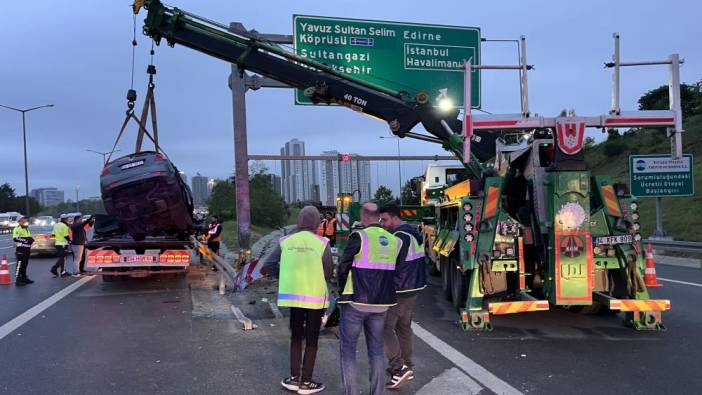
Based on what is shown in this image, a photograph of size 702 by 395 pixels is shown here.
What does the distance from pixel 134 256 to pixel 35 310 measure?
262 centimetres

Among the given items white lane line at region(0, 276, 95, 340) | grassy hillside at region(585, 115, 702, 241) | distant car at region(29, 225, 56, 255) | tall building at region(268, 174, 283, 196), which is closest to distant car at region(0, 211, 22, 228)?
tall building at region(268, 174, 283, 196)

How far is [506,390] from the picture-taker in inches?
188

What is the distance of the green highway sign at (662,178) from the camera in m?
16.7

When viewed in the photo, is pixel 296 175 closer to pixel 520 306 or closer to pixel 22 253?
pixel 22 253

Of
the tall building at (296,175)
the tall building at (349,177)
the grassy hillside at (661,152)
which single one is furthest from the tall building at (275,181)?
the grassy hillside at (661,152)

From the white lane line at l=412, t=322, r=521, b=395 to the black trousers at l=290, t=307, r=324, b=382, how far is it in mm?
1618

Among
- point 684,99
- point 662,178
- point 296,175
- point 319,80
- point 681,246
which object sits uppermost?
point 684,99

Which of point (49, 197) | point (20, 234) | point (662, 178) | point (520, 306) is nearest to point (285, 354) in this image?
point (520, 306)

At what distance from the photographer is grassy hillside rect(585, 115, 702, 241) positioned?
70.1ft

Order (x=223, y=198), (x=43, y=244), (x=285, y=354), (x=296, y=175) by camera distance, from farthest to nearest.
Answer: (x=296, y=175), (x=223, y=198), (x=43, y=244), (x=285, y=354)

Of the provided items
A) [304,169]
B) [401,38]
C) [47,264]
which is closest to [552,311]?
[401,38]

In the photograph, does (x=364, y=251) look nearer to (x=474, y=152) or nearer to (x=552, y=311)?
(x=552, y=311)

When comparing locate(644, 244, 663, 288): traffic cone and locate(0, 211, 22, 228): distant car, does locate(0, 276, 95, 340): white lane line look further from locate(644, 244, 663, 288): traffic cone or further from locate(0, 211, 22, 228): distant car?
locate(0, 211, 22, 228): distant car

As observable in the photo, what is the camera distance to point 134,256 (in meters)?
11.4
